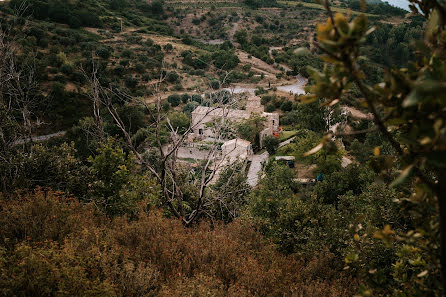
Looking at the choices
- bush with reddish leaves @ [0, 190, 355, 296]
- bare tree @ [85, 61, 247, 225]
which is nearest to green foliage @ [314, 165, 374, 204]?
bare tree @ [85, 61, 247, 225]

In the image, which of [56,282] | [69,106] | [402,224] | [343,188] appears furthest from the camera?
[69,106]

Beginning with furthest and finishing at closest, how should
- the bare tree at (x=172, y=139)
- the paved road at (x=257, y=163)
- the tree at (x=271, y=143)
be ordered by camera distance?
1. the tree at (x=271, y=143)
2. the paved road at (x=257, y=163)
3. the bare tree at (x=172, y=139)

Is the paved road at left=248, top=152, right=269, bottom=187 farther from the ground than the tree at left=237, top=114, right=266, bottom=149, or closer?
closer

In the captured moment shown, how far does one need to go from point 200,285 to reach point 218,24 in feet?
246

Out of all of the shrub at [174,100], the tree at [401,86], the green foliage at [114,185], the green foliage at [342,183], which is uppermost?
the tree at [401,86]

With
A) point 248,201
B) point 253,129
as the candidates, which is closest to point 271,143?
point 253,129

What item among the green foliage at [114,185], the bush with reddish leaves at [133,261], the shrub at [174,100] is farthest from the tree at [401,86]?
the shrub at [174,100]

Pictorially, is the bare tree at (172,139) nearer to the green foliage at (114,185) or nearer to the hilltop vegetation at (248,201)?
the hilltop vegetation at (248,201)

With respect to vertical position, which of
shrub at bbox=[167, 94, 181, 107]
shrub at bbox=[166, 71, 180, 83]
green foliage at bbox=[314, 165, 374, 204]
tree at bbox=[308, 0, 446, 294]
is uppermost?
tree at bbox=[308, 0, 446, 294]

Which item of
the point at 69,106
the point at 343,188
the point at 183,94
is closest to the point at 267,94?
the point at 183,94

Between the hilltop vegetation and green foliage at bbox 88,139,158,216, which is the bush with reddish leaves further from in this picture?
green foliage at bbox 88,139,158,216

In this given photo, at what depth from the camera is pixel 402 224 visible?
7.17 metres

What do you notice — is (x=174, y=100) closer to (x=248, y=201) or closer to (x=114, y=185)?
(x=248, y=201)

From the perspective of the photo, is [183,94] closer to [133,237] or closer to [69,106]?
[69,106]
